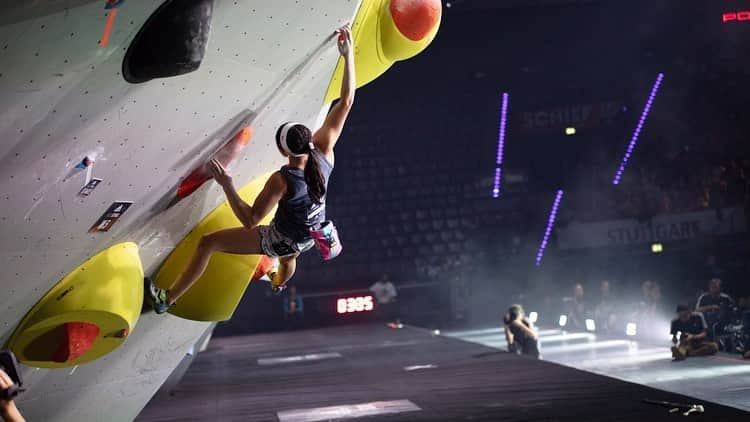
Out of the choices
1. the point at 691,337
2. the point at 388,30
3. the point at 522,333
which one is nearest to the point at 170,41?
the point at 388,30

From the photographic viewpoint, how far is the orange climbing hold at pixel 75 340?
399 cm

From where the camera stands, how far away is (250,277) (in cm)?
479

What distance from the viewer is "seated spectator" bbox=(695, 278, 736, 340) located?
1004cm

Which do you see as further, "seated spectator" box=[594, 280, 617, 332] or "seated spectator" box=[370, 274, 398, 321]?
"seated spectator" box=[370, 274, 398, 321]

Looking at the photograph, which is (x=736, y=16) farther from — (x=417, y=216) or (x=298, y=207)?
(x=298, y=207)

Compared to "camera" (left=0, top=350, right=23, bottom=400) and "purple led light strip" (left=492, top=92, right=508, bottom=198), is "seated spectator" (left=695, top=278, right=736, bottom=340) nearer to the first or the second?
"purple led light strip" (left=492, top=92, right=508, bottom=198)

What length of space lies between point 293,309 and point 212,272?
13.0m

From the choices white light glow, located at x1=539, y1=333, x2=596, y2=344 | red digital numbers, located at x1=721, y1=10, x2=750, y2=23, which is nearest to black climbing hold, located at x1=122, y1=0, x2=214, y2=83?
white light glow, located at x1=539, y1=333, x2=596, y2=344

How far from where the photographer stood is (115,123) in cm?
328

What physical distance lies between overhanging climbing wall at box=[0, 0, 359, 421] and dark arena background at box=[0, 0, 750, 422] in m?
0.01

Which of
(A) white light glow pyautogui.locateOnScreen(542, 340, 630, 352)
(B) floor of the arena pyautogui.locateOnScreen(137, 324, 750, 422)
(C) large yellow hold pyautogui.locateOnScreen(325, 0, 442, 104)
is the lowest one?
(A) white light glow pyautogui.locateOnScreen(542, 340, 630, 352)

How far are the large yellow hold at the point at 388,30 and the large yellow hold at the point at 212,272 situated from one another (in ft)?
2.88

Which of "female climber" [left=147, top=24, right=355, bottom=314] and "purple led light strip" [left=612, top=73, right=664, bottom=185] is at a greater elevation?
"purple led light strip" [left=612, top=73, right=664, bottom=185]

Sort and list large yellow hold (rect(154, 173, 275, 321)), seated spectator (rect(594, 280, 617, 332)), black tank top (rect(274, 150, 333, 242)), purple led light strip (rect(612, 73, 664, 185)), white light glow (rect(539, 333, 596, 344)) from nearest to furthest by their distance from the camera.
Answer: black tank top (rect(274, 150, 333, 242)) < large yellow hold (rect(154, 173, 275, 321)) < white light glow (rect(539, 333, 596, 344)) < seated spectator (rect(594, 280, 617, 332)) < purple led light strip (rect(612, 73, 664, 185))
